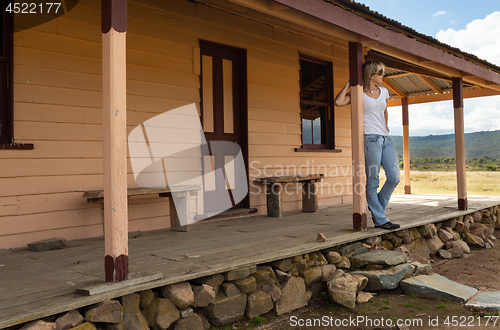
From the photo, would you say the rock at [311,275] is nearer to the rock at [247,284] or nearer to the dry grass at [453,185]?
the rock at [247,284]

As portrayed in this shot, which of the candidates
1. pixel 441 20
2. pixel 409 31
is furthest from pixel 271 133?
pixel 441 20

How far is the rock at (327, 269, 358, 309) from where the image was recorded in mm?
3398

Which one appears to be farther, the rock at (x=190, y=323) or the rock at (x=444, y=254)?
the rock at (x=444, y=254)

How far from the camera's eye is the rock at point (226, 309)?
9.44 feet

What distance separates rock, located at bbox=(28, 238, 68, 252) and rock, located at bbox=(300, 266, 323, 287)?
2.30 m

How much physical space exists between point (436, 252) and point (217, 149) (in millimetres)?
3422

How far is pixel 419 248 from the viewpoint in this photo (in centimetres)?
518

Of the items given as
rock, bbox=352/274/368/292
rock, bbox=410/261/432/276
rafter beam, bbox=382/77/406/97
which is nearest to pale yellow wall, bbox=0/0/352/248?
rock, bbox=352/274/368/292

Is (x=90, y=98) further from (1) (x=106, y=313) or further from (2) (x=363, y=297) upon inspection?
(2) (x=363, y=297)

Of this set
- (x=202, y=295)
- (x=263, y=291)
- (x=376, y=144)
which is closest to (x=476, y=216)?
(x=376, y=144)

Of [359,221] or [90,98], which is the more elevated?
[90,98]

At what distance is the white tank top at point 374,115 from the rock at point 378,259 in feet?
4.54

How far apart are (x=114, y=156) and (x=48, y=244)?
1.77m

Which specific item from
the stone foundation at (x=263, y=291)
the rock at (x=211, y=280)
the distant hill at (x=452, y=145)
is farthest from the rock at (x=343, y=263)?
the distant hill at (x=452, y=145)
